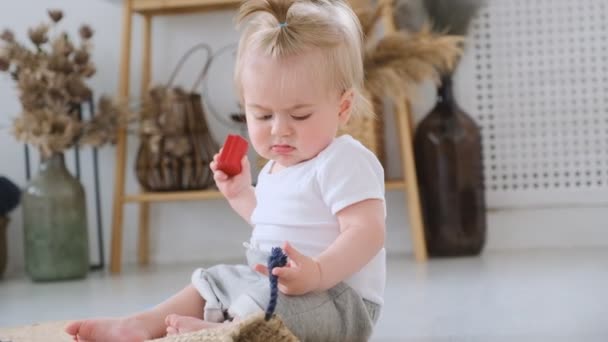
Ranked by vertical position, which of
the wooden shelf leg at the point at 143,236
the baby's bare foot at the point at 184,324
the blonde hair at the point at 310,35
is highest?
the blonde hair at the point at 310,35

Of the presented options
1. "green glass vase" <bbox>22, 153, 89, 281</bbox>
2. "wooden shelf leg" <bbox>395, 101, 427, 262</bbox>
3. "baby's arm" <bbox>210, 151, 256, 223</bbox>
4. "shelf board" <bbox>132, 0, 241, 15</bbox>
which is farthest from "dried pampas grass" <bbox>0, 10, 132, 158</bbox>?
"baby's arm" <bbox>210, 151, 256, 223</bbox>

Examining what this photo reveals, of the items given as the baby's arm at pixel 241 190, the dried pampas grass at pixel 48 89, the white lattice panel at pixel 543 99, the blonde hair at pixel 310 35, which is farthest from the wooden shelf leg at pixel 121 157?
the blonde hair at pixel 310 35

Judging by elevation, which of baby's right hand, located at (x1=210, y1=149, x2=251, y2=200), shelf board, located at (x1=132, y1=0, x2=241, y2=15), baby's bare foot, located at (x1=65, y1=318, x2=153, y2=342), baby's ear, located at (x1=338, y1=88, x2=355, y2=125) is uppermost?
shelf board, located at (x1=132, y1=0, x2=241, y2=15)

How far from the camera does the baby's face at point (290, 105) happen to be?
3.73 feet

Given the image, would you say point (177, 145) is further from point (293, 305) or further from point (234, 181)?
point (293, 305)

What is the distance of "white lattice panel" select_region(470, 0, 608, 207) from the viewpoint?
109 inches

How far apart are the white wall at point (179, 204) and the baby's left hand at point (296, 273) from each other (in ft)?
5.69

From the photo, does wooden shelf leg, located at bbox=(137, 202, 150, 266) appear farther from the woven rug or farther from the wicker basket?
the woven rug

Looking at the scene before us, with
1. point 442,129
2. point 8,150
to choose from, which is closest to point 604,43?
point 442,129

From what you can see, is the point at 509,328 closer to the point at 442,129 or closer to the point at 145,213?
the point at 442,129

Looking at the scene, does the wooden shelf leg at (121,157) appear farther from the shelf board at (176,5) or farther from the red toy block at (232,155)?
the red toy block at (232,155)

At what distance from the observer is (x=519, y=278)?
2.07 m

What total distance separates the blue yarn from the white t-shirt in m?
0.13

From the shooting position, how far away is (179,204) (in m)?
2.86
